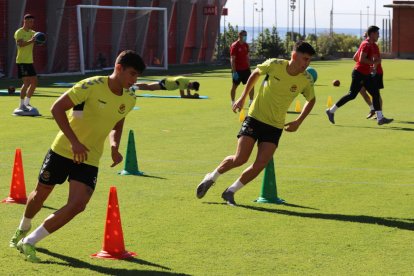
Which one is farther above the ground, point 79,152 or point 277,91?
point 277,91

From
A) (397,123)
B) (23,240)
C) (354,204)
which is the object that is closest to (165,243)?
(23,240)

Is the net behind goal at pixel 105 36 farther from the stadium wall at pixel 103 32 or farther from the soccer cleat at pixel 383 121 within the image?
the soccer cleat at pixel 383 121

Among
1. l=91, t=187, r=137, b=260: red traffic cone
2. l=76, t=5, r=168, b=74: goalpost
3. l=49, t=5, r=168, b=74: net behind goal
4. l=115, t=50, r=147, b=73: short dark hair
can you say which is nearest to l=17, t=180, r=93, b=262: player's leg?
l=91, t=187, r=137, b=260: red traffic cone

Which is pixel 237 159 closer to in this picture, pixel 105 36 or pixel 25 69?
pixel 25 69

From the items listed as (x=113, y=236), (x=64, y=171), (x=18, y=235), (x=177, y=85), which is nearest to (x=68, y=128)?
(x=64, y=171)

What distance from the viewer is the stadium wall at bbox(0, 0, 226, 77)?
42656mm

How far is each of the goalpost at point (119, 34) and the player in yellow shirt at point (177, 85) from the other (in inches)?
490

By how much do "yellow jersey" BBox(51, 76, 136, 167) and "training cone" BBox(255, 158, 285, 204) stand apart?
11.9ft

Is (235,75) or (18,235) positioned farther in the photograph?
(235,75)

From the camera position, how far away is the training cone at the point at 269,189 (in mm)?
11836

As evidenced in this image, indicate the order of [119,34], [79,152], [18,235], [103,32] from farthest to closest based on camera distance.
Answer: [119,34] → [103,32] → [18,235] → [79,152]

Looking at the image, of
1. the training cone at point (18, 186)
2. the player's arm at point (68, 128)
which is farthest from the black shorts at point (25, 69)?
the player's arm at point (68, 128)

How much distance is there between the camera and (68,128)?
8.17 metres

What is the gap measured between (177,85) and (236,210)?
774 inches
